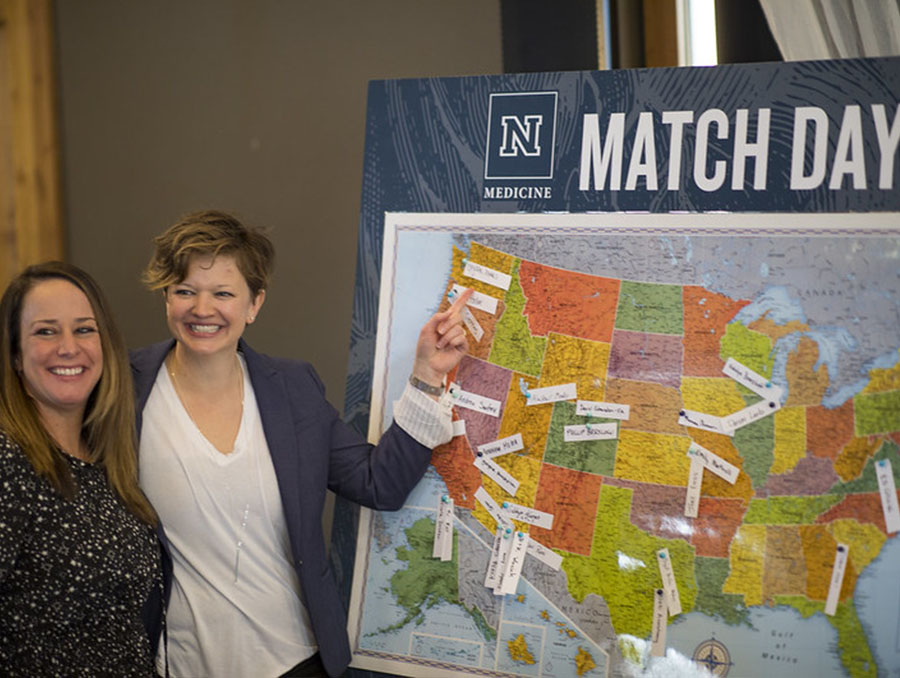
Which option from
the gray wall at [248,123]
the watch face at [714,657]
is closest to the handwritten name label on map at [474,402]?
the watch face at [714,657]

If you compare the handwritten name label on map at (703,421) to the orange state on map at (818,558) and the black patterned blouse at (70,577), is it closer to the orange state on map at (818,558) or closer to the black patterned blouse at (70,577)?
the orange state on map at (818,558)

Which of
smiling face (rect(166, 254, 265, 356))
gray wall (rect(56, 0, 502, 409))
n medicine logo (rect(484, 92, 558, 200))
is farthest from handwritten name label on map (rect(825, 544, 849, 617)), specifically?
gray wall (rect(56, 0, 502, 409))

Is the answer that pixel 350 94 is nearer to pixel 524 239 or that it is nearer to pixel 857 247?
pixel 524 239

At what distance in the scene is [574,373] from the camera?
1889mm

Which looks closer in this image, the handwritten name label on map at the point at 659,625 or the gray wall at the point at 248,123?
the handwritten name label on map at the point at 659,625

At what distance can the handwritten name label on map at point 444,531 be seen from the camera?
6.50 feet

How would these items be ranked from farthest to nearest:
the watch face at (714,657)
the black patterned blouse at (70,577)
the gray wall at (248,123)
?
the gray wall at (248,123) < the watch face at (714,657) < the black patterned blouse at (70,577)

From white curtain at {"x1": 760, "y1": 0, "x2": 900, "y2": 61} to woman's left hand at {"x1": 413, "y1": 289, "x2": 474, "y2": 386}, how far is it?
107 centimetres

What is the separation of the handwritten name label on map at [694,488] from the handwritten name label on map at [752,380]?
18 cm

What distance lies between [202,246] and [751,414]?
1192 mm

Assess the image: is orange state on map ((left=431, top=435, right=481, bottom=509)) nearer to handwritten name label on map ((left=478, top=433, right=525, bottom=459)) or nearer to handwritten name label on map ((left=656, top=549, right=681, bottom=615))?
handwritten name label on map ((left=478, top=433, right=525, bottom=459))

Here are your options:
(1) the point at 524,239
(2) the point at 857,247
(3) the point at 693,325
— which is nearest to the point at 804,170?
(2) the point at 857,247

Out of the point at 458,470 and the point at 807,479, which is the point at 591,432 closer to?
the point at 458,470

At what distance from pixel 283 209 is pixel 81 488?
6.05 ft
